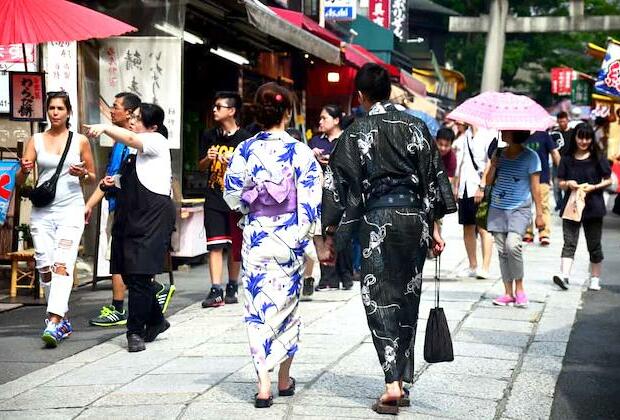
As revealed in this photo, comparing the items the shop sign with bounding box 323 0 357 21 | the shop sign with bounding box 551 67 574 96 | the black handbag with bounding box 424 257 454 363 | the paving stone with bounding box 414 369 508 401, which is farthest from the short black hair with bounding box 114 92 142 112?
the shop sign with bounding box 551 67 574 96

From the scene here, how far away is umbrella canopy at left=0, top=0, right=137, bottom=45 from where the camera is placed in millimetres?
A: 7340

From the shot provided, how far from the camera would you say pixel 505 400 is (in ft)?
20.0

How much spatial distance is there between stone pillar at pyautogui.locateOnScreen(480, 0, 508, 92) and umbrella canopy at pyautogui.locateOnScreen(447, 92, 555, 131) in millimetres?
25228

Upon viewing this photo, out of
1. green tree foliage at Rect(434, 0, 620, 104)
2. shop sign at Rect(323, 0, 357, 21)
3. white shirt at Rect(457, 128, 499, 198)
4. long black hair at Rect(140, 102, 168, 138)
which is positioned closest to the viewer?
long black hair at Rect(140, 102, 168, 138)

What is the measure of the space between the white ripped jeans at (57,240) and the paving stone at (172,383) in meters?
1.62

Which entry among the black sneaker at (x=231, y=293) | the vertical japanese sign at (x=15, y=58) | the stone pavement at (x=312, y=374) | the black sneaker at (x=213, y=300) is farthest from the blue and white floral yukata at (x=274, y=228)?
the vertical japanese sign at (x=15, y=58)

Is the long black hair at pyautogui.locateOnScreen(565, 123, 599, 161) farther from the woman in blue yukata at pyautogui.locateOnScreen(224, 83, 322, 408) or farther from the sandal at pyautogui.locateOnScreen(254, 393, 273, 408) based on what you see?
the sandal at pyautogui.locateOnScreen(254, 393, 273, 408)

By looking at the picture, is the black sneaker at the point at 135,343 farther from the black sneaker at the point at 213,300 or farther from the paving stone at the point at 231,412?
the black sneaker at the point at 213,300

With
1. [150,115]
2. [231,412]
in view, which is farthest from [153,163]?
[231,412]

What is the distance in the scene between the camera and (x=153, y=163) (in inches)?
301

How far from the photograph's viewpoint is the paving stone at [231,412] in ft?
18.2

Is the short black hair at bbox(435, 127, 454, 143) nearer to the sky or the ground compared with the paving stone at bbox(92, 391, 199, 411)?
nearer to the sky

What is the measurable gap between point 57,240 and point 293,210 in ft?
8.58

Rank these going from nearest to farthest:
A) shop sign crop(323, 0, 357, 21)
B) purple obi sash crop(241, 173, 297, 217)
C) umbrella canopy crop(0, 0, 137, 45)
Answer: purple obi sash crop(241, 173, 297, 217), umbrella canopy crop(0, 0, 137, 45), shop sign crop(323, 0, 357, 21)
